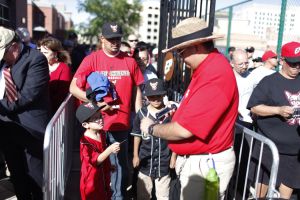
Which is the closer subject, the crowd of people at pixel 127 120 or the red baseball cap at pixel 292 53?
the crowd of people at pixel 127 120

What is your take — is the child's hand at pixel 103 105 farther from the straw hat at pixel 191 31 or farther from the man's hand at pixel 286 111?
the man's hand at pixel 286 111

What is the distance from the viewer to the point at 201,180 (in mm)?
2645

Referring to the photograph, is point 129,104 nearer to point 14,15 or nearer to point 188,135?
point 188,135

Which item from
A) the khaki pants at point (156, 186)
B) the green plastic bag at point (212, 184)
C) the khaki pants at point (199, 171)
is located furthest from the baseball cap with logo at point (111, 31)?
the green plastic bag at point (212, 184)

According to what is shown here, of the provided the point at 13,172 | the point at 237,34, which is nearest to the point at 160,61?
the point at 13,172

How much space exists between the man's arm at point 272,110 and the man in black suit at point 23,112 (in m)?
2.08

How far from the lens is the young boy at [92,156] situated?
3.22 metres

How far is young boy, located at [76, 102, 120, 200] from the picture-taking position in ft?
10.6

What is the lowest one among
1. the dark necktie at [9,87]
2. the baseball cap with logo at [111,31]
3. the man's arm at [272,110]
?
the man's arm at [272,110]

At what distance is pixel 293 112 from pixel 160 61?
3036 mm

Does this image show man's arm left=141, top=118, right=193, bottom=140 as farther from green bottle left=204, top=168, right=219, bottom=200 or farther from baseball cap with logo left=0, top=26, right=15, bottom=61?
baseball cap with logo left=0, top=26, right=15, bottom=61

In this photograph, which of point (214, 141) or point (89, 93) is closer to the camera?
point (214, 141)

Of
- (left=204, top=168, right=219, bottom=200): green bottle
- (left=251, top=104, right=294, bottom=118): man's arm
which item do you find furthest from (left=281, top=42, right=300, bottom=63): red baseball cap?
(left=204, top=168, right=219, bottom=200): green bottle

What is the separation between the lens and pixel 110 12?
65.0 metres
